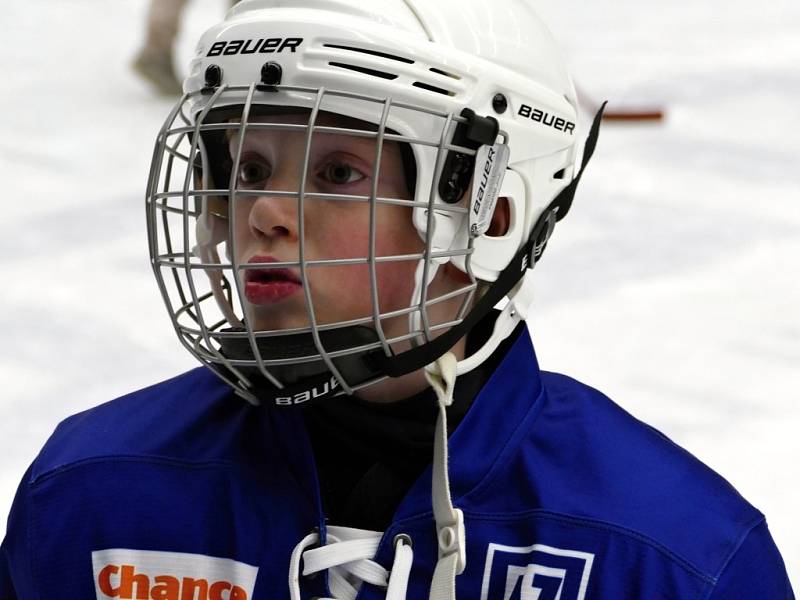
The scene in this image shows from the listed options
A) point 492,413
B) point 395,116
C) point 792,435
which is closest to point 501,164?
point 395,116

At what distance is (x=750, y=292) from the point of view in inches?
→ 119

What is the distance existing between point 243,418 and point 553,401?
1.05 ft

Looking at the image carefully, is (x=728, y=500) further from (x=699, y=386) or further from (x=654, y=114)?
(x=654, y=114)

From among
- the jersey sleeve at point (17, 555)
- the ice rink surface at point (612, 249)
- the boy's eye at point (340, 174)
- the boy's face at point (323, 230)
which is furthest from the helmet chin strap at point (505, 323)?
the ice rink surface at point (612, 249)

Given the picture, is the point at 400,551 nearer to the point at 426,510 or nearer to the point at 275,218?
the point at 426,510

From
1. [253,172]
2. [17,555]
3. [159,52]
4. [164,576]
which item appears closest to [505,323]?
[253,172]

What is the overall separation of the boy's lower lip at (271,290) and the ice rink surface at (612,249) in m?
1.11

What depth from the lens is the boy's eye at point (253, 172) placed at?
1.37 metres

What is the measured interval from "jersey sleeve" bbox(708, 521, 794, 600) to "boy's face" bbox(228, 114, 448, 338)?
15.8 inches

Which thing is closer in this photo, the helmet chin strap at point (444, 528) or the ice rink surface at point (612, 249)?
the helmet chin strap at point (444, 528)

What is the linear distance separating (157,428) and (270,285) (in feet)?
0.86

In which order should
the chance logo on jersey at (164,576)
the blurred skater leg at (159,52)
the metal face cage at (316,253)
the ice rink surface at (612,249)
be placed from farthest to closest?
the blurred skater leg at (159,52) → the ice rink surface at (612,249) → the chance logo on jersey at (164,576) → the metal face cage at (316,253)

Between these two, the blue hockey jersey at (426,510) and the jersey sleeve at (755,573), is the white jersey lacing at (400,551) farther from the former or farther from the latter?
the jersey sleeve at (755,573)

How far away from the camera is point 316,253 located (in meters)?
1.31
